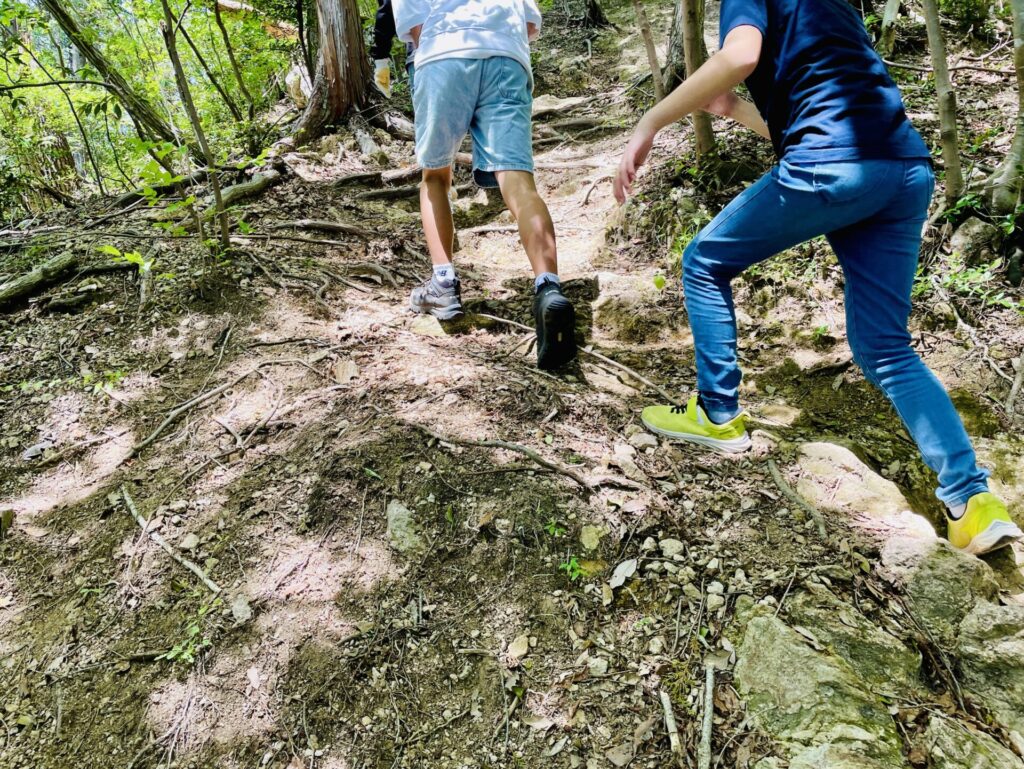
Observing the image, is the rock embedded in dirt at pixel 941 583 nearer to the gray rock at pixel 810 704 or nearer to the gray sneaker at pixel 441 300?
the gray rock at pixel 810 704

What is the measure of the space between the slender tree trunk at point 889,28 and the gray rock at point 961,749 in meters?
6.34

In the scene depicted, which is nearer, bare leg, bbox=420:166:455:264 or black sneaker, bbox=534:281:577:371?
black sneaker, bbox=534:281:577:371

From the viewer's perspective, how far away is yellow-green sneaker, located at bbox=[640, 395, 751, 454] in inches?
94.4

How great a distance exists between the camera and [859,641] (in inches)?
66.4

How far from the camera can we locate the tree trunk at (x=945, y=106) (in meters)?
3.28

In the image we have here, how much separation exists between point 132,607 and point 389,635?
0.88 m

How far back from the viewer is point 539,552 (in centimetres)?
200

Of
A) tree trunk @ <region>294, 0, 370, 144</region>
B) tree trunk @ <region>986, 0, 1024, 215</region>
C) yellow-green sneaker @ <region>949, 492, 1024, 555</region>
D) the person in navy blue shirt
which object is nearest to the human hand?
the person in navy blue shirt

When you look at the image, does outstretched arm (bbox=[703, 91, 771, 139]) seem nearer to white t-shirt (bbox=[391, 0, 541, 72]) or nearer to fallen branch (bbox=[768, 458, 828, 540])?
white t-shirt (bbox=[391, 0, 541, 72])

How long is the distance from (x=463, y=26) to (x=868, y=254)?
2.07m

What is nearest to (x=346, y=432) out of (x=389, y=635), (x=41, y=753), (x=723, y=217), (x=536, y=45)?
(x=389, y=635)

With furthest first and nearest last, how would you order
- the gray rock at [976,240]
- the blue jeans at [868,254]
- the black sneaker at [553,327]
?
the gray rock at [976,240] → the black sneaker at [553,327] → the blue jeans at [868,254]

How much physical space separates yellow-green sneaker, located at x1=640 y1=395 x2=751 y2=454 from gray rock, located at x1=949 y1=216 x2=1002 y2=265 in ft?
6.62

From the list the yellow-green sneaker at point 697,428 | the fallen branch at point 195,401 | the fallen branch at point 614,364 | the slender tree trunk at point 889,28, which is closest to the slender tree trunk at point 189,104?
the fallen branch at point 195,401
